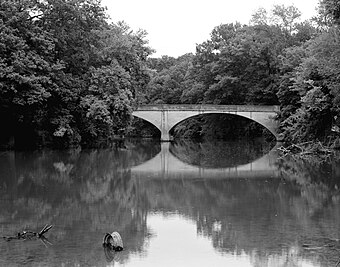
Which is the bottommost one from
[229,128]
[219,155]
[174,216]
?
[174,216]

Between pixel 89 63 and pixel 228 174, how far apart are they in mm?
16991

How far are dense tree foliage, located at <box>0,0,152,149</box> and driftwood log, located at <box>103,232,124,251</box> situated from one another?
19.7m

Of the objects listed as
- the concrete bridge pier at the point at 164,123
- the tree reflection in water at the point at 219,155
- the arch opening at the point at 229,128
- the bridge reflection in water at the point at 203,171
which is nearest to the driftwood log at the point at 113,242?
the bridge reflection in water at the point at 203,171

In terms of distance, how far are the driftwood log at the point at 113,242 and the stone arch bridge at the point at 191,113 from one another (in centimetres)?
4067

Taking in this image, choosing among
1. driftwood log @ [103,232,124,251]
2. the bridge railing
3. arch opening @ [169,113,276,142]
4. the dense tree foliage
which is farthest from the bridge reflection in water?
arch opening @ [169,113,276,142]

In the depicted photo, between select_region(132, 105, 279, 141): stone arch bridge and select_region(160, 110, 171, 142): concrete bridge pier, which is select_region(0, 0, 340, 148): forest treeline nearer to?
select_region(132, 105, 279, 141): stone arch bridge

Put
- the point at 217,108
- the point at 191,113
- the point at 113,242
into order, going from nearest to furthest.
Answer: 1. the point at 113,242
2. the point at 217,108
3. the point at 191,113

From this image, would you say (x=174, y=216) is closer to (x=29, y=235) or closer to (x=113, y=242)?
(x=113, y=242)

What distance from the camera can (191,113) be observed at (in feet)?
164

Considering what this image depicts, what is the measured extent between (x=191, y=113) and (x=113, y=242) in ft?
138

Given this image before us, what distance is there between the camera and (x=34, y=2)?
29.6 m

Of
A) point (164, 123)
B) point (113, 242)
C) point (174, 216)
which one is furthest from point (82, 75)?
point (113, 242)

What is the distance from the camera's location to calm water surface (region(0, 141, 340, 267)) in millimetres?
7730

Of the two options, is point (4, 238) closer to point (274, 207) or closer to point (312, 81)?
point (274, 207)
